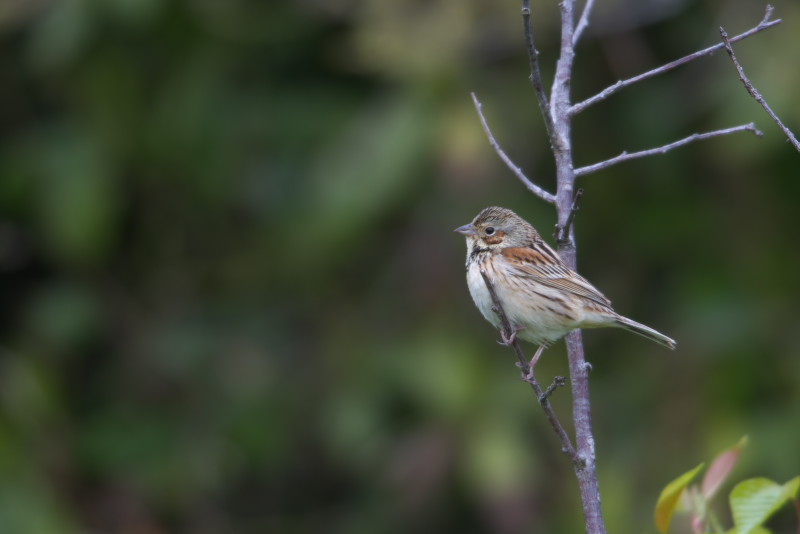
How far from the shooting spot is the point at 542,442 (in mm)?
6926

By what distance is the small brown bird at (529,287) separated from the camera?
408cm

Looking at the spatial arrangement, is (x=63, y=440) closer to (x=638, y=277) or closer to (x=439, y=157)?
(x=439, y=157)

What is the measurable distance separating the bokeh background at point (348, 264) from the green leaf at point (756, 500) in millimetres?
3452

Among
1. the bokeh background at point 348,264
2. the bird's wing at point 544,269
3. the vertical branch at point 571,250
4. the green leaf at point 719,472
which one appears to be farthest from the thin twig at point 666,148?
the bokeh background at point 348,264

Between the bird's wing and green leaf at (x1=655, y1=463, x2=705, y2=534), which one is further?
the bird's wing

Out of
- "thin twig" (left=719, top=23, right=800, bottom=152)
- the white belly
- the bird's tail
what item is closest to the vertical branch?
"thin twig" (left=719, top=23, right=800, bottom=152)

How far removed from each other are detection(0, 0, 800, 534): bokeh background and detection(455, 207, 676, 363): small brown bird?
159cm

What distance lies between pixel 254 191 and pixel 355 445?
5.78 ft

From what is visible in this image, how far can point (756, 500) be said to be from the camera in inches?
103

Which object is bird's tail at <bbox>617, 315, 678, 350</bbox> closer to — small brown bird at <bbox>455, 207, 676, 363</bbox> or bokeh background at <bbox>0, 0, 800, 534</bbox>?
small brown bird at <bbox>455, 207, 676, 363</bbox>

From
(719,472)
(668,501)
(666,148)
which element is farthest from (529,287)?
(668,501)

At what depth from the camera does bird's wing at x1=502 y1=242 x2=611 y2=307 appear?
13.9 feet

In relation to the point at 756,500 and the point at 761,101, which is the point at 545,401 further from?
the point at 761,101

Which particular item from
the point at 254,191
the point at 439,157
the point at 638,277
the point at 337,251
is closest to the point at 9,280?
the point at 254,191
